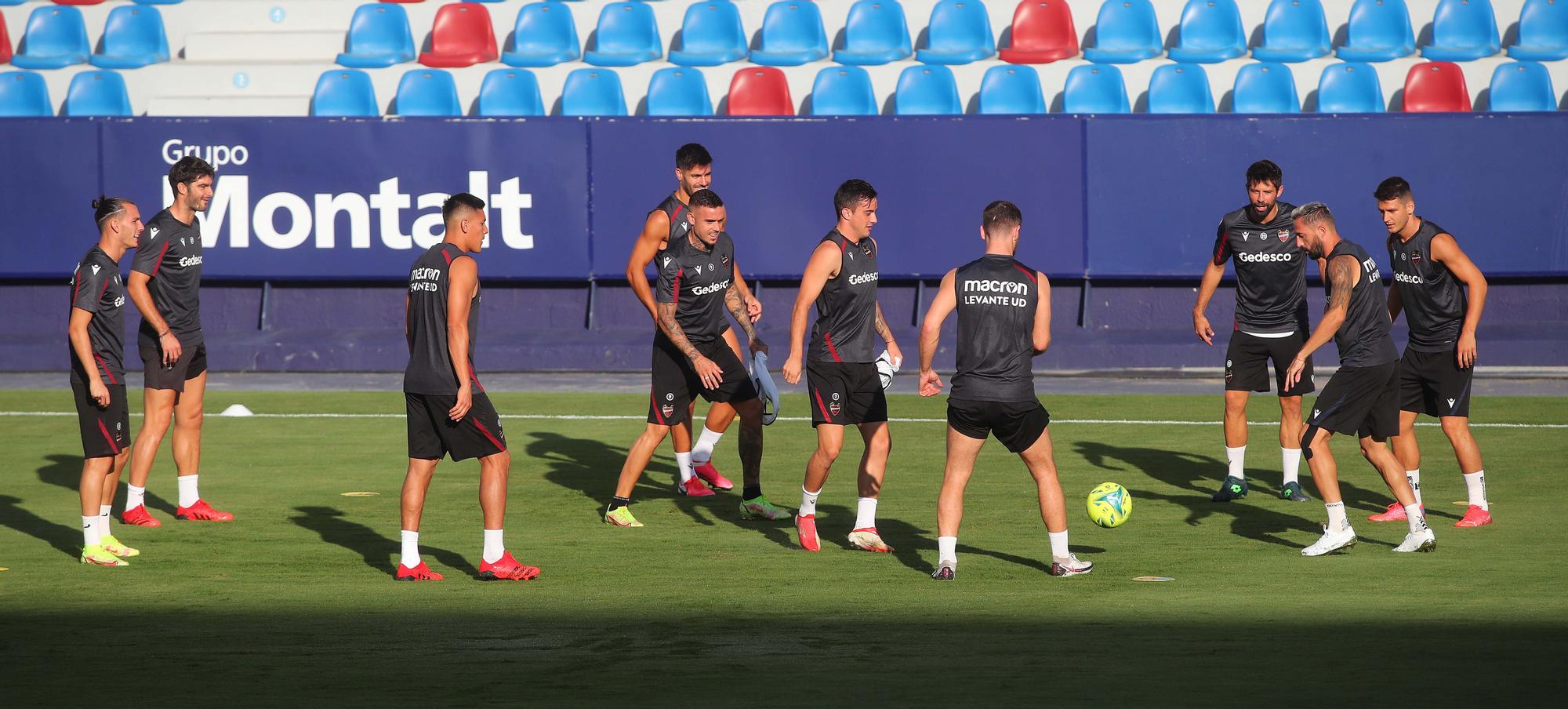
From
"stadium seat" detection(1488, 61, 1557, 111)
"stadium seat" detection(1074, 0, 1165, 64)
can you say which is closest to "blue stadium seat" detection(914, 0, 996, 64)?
"stadium seat" detection(1074, 0, 1165, 64)

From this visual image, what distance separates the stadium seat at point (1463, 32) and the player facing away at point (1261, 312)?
12554mm

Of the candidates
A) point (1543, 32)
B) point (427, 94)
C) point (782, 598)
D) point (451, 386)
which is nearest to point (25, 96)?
point (427, 94)

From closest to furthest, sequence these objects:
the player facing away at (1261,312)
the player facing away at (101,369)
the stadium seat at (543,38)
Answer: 1. the player facing away at (101,369)
2. the player facing away at (1261,312)
3. the stadium seat at (543,38)

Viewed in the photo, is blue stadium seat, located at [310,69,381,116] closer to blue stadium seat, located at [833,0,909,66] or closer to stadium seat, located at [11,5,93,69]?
stadium seat, located at [11,5,93,69]

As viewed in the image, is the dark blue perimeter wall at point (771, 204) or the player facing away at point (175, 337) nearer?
the player facing away at point (175, 337)

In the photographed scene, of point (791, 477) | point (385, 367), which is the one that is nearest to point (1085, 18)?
point (385, 367)

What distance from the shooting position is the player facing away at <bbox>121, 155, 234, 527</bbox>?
32.2 ft

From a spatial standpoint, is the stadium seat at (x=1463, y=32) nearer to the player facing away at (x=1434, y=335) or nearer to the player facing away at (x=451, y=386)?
the player facing away at (x=1434, y=335)

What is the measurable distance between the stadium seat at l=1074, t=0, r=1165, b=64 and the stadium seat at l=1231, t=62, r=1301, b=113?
1.36 metres

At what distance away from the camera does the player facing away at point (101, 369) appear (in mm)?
8750

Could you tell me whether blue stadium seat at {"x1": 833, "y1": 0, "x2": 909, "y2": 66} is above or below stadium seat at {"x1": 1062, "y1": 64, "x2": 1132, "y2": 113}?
above

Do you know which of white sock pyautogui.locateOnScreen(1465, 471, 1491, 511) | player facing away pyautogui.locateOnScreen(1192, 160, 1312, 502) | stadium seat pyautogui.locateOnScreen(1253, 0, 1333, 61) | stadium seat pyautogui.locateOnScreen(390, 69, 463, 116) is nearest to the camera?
white sock pyautogui.locateOnScreen(1465, 471, 1491, 511)

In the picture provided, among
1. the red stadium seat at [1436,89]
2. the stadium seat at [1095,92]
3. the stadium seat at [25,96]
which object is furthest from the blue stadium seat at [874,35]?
the stadium seat at [25,96]

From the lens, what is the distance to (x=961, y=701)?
5.97 metres
